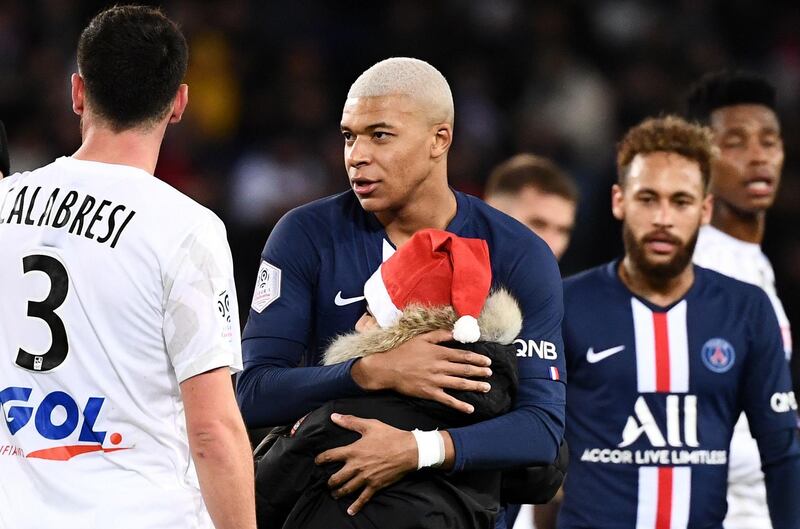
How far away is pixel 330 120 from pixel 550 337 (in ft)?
23.9

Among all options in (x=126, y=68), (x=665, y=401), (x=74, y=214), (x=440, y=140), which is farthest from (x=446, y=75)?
(x=74, y=214)

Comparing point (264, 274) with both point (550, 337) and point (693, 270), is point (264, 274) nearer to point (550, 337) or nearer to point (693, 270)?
point (550, 337)

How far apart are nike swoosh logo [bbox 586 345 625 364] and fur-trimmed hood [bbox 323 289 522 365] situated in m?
1.29

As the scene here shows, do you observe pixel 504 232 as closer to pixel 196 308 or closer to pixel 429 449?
pixel 429 449

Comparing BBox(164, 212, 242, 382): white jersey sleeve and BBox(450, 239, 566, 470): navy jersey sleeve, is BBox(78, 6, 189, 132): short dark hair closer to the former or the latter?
BBox(164, 212, 242, 382): white jersey sleeve

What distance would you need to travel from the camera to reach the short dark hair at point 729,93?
19.5 feet

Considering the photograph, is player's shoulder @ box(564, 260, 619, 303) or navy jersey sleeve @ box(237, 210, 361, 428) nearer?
navy jersey sleeve @ box(237, 210, 361, 428)

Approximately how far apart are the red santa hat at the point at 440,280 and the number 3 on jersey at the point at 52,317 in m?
0.81

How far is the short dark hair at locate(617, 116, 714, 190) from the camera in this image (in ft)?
15.9

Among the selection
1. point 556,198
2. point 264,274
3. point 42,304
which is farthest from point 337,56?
point 42,304

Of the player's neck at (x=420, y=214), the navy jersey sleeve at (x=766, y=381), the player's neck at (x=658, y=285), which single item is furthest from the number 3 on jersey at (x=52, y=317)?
the navy jersey sleeve at (x=766, y=381)

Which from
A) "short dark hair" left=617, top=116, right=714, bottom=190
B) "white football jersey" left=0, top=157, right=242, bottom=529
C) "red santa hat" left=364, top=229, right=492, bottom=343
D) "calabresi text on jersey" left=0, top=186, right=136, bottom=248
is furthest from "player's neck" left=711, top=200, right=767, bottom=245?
"calabresi text on jersey" left=0, top=186, right=136, bottom=248

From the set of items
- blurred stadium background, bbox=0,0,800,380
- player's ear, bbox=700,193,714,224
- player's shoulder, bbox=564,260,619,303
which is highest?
blurred stadium background, bbox=0,0,800,380

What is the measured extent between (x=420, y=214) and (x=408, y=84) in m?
0.37
